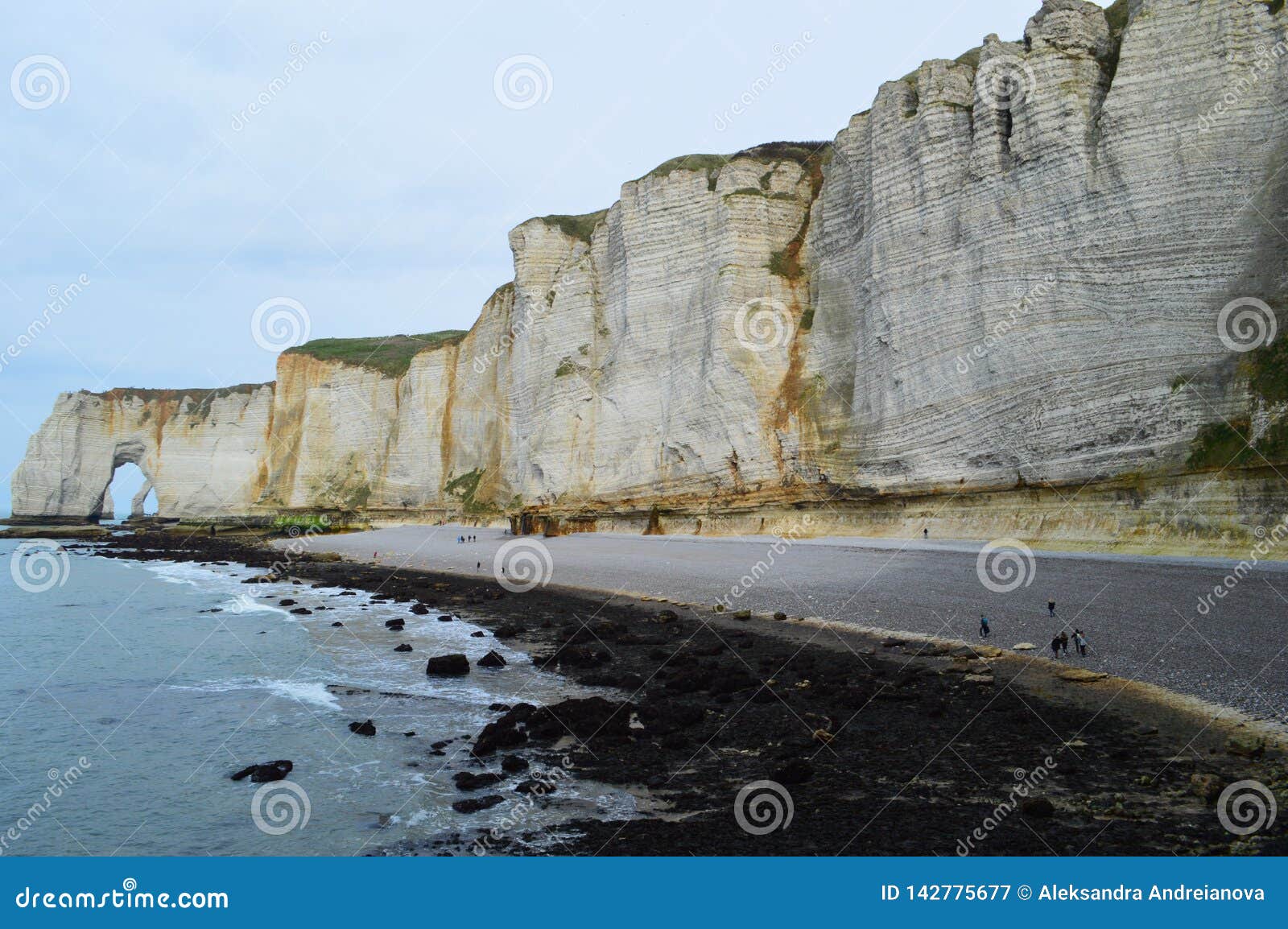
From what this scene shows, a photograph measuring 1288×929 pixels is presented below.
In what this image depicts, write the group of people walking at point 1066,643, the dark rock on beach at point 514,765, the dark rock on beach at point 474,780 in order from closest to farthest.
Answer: the dark rock on beach at point 474,780 < the dark rock on beach at point 514,765 < the group of people walking at point 1066,643

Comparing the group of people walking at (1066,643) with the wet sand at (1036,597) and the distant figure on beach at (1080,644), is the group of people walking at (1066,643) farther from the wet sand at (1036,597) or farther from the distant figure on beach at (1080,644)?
the wet sand at (1036,597)

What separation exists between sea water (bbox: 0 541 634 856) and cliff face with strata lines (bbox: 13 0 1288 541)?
16.4 metres

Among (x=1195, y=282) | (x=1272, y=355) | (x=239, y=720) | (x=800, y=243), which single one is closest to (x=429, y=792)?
(x=239, y=720)

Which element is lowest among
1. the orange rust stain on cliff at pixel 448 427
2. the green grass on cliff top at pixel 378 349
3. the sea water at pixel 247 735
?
the sea water at pixel 247 735

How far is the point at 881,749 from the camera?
852 centimetres

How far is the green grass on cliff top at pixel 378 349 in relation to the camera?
69.2 m

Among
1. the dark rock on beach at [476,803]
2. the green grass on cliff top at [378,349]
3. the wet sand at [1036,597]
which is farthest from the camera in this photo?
the green grass on cliff top at [378,349]

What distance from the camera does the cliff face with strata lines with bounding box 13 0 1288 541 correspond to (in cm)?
1952

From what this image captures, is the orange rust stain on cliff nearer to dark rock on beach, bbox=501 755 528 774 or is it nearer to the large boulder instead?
the large boulder

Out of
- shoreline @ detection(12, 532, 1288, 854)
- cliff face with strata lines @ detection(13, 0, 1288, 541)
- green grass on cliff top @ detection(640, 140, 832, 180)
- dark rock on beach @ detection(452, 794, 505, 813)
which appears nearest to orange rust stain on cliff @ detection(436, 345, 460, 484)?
cliff face with strata lines @ detection(13, 0, 1288, 541)

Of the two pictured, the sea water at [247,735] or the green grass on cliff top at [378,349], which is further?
the green grass on cliff top at [378,349]

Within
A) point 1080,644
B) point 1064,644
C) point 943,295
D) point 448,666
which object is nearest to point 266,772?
point 448,666

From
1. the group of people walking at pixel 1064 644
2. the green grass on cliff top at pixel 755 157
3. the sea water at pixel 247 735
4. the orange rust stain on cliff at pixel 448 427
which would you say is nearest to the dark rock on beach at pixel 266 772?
the sea water at pixel 247 735

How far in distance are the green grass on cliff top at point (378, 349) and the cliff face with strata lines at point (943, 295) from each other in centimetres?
1797
